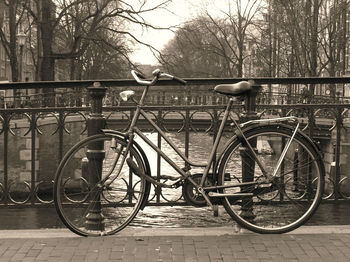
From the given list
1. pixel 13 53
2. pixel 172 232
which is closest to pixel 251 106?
pixel 172 232

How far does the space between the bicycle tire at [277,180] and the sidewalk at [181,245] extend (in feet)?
0.47

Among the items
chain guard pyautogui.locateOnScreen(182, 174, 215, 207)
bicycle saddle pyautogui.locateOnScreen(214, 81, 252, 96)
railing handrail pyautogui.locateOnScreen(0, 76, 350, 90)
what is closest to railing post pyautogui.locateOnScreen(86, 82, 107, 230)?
railing handrail pyautogui.locateOnScreen(0, 76, 350, 90)

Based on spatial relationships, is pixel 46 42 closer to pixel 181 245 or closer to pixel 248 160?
pixel 248 160

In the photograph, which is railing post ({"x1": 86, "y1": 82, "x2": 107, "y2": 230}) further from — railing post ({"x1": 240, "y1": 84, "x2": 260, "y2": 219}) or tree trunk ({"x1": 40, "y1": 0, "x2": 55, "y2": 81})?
tree trunk ({"x1": 40, "y1": 0, "x2": 55, "y2": 81})

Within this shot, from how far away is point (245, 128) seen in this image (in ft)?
14.9

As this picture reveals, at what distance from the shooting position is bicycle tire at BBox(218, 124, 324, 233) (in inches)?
179

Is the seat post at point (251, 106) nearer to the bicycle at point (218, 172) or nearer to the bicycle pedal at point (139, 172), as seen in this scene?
the bicycle at point (218, 172)

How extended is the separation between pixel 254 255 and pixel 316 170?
100 cm

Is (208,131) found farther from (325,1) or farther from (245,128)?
(325,1)

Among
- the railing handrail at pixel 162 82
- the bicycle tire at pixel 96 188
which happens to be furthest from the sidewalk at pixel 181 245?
the railing handrail at pixel 162 82

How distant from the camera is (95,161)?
4680mm

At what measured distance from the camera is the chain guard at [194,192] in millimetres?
4527

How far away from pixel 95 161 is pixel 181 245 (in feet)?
3.11

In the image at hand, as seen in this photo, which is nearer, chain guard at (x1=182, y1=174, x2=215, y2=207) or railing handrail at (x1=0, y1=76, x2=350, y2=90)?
chain guard at (x1=182, y1=174, x2=215, y2=207)
